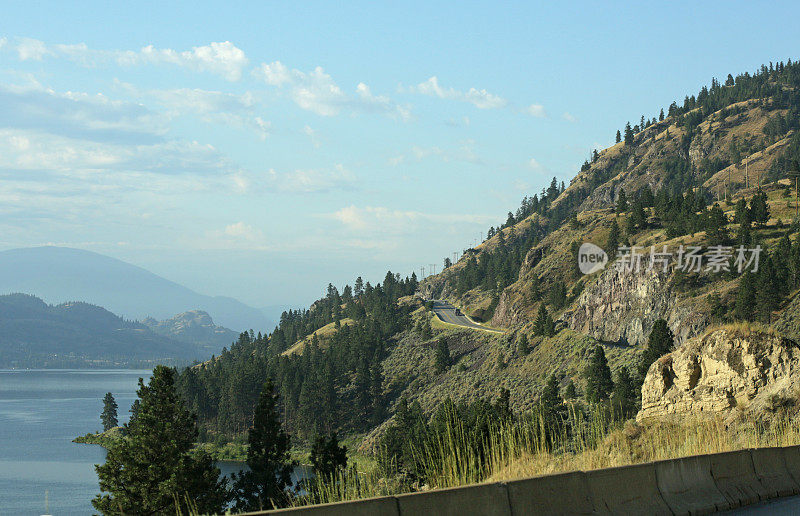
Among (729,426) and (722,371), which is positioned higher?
(722,371)

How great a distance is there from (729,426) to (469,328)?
148 metres

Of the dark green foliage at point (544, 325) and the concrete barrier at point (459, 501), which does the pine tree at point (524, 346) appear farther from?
the concrete barrier at point (459, 501)

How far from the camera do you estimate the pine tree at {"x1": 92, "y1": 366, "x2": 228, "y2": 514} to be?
3812 cm

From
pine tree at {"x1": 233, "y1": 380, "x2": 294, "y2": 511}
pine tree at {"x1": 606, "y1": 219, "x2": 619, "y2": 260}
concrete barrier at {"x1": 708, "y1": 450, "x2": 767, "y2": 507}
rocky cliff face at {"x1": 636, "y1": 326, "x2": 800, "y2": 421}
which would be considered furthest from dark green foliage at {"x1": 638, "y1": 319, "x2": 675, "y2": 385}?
concrete barrier at {"x1": 708, "y1": 450, "x2": 767, "y2": 507}

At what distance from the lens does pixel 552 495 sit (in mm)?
7930

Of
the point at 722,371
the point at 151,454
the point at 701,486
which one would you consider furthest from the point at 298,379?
the point at 701,486

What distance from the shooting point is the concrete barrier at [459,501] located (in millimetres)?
6676

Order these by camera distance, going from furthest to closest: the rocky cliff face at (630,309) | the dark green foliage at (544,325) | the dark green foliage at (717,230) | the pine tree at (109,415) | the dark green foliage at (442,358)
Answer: the pine tree at (109,415)
the dark green foliage at (442,358)
the dark green foliage at (544,325)
the dark green foliage at (717,230)
the rocky cliff face at (630,309)

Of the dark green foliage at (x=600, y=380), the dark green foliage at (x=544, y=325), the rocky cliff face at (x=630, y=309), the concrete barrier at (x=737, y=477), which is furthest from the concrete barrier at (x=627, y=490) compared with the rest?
the dark green foliage at (x=544, y=325)

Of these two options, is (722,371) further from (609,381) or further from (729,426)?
(609,381)

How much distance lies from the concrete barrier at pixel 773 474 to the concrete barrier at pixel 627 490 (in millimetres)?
3309

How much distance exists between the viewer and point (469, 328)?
546 feet

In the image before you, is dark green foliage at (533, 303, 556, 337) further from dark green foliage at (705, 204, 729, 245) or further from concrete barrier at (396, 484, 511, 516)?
concrete barrier at (396, 484, 511, 516)

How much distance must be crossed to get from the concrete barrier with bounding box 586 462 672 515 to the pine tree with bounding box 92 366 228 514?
107ft
